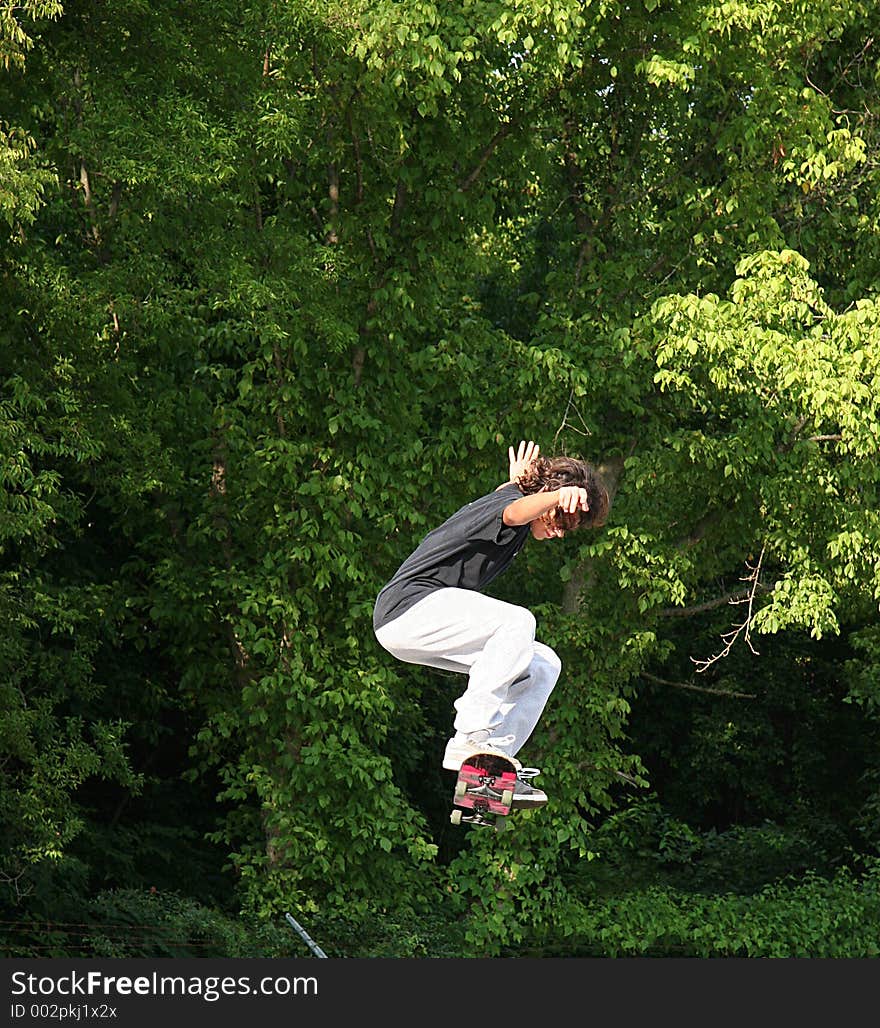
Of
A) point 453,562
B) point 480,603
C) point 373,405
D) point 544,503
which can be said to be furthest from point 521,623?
point 373,405

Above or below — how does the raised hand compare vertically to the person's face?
above

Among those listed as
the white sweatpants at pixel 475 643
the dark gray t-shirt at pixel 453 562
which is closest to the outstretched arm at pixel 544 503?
the dark gray t-shirt at pixel 453 562

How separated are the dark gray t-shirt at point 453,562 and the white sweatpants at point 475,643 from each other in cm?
4

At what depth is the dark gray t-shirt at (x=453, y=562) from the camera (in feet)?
16.3

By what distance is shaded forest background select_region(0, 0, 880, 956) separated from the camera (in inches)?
398

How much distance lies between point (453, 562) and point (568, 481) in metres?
0.50

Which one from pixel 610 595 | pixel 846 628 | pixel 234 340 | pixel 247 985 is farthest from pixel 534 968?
pixel 846 628

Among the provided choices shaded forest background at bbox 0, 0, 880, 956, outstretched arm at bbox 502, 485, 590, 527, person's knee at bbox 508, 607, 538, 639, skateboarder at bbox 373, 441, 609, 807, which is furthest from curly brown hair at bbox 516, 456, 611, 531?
shaded forest background at bbox 0, 0, 880, 956

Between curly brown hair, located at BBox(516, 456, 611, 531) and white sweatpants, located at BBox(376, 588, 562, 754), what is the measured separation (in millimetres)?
373

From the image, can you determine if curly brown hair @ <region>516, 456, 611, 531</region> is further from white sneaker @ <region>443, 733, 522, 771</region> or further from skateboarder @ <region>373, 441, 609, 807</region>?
white sneaker @ <region>443, 733, 522, 771</region>

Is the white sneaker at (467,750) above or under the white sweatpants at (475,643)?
under

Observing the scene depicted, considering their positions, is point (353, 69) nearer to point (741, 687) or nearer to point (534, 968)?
Answer: point (534, 968)

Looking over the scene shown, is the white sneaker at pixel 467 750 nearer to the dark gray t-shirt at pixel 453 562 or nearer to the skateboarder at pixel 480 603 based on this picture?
the skateboarder at pixel 480 603

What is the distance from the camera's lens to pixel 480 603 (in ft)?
16.5
